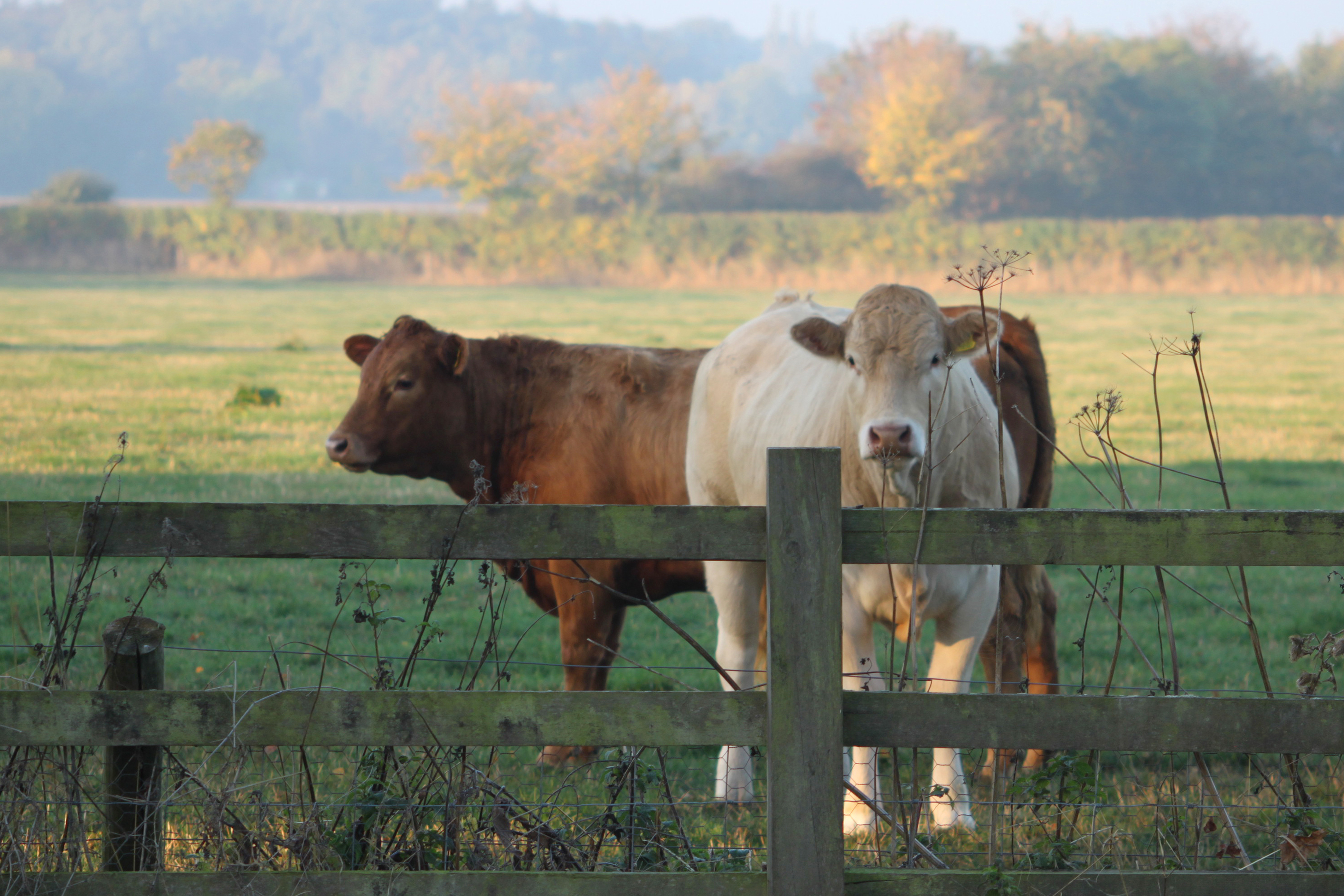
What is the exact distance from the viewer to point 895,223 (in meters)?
53.3

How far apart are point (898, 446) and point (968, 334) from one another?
747 mm

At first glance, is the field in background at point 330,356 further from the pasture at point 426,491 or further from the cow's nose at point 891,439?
the cow's nose at point 891,439

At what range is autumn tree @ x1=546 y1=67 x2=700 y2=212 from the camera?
65.9m

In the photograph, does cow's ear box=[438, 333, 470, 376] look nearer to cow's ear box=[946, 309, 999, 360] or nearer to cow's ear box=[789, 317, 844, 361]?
cow's ear box=[789, 317, 844, 361]

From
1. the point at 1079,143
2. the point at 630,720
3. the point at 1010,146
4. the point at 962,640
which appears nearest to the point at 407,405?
the point at 962,640

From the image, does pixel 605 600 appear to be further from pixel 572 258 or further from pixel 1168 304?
pixel 572 258

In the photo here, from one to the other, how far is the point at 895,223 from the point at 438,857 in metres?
52.4

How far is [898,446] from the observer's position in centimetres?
397

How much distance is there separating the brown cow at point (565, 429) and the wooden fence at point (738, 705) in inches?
105

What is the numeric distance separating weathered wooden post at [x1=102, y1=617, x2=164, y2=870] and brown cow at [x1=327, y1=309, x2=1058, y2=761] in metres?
2.45

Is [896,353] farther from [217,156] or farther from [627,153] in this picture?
[217,156]

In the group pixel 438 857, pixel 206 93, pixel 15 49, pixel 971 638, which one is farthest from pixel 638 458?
pixel 15 49

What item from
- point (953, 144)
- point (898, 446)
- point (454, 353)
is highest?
point (953, 144)

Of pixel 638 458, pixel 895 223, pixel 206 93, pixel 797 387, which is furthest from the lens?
pixel 206 93
